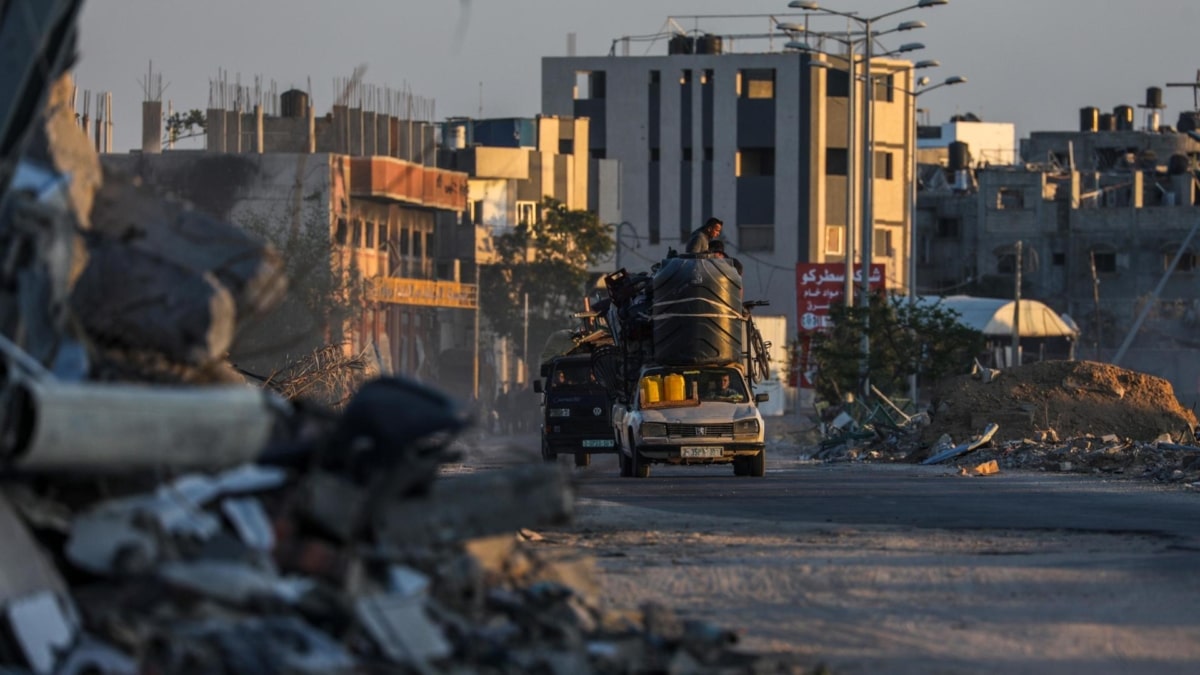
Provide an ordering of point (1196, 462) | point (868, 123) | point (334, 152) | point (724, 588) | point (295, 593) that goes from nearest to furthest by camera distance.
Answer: point (295, 593), point (724, 588), point (1196, 462), point (868, 123), point (334, 152)

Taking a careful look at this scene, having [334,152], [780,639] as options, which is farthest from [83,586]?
[334,152]

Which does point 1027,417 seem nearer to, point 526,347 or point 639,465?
point 639,465

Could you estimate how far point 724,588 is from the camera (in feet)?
45.4

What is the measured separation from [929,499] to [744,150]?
277 feet

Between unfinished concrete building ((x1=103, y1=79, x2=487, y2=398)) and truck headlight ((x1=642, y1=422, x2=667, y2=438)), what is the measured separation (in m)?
37.5

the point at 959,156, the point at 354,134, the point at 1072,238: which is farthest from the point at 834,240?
the point at 354,134

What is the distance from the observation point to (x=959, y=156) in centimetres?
12744

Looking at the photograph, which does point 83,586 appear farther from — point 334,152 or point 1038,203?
point 1038,203

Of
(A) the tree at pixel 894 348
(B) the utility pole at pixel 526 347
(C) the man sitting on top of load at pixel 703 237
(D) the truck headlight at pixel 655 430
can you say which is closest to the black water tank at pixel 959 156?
(B) the utility pole at pixel 526 347

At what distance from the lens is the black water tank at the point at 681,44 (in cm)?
10956

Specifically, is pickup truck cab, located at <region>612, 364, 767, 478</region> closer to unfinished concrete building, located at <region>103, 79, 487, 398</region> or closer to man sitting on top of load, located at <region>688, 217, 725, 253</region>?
man sitting on top of load, located at <region>688, 217, 725, 253</region>

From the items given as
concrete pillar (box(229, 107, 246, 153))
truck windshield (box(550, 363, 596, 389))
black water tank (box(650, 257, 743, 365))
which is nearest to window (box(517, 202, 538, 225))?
concrete pillar (box(229, 107, 246, 153))

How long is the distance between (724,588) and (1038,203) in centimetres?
9860

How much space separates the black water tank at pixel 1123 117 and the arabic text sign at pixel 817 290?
232ft
